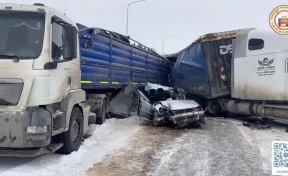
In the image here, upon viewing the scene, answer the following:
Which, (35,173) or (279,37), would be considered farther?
(279,37)

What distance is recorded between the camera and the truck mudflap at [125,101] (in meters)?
9.90

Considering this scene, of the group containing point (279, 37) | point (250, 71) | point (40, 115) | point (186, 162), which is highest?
point (279, 37)

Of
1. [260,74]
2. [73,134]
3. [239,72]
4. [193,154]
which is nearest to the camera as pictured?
[73,134]

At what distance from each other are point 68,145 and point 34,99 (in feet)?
4.11

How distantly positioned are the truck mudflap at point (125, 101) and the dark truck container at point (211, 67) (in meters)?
3.22

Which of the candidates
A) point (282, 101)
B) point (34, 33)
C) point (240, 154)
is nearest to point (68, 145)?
point (34, 33)

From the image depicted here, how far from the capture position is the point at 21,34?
16.2 ft

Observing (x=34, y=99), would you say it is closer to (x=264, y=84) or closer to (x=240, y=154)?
(x=240, y=154)

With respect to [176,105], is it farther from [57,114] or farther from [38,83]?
[38,83]

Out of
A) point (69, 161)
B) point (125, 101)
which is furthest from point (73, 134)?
point (125, 101)

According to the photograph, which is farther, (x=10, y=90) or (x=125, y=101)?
(x=125, y=101)

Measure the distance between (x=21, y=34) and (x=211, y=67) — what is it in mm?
7990

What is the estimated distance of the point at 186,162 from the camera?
576cm

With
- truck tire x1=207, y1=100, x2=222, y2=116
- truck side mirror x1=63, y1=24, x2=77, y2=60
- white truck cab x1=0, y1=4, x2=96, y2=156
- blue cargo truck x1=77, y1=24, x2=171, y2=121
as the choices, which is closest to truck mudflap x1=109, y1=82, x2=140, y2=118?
blue cargo truck x1=77, y1=24, x2=171, y2=121
